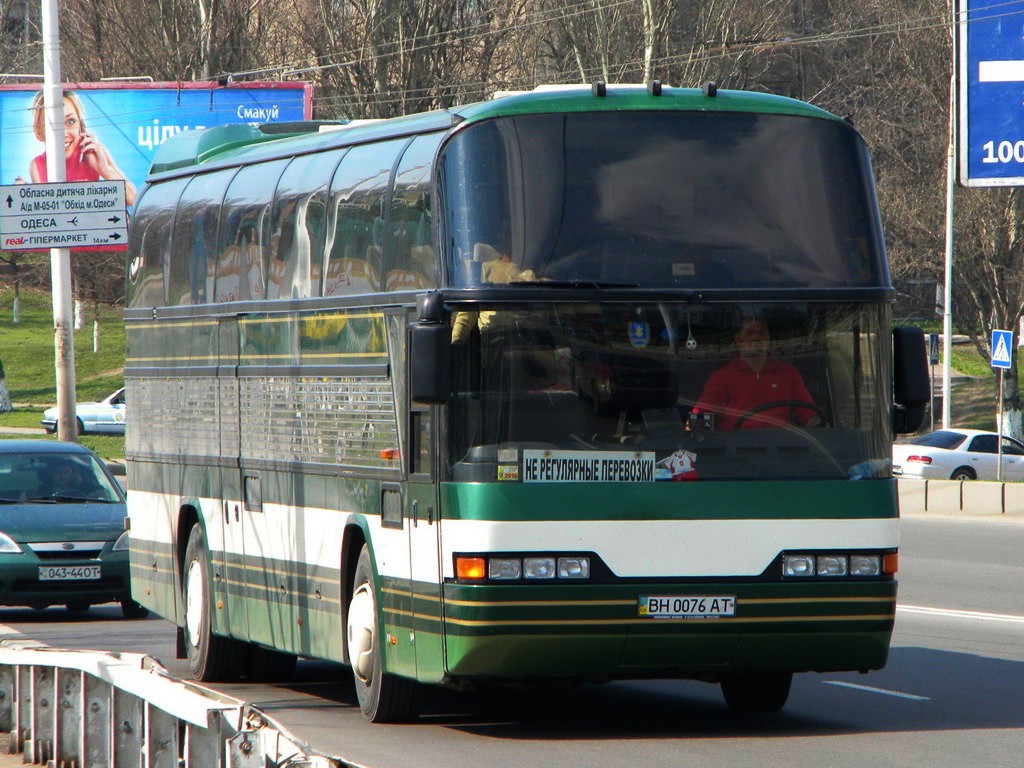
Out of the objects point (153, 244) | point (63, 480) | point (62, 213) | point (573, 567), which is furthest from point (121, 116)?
point (573, 567)

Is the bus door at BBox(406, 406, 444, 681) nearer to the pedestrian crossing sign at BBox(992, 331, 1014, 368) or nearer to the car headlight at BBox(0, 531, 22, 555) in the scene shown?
the car headlight at BBox(0, 531, 22, 555)

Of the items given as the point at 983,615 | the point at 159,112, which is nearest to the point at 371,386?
the point at 983,615

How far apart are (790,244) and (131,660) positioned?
3.51 metres

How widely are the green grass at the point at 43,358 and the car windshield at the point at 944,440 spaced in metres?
20.1

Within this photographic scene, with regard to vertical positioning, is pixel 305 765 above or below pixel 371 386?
below

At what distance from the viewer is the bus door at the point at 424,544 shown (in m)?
8.53

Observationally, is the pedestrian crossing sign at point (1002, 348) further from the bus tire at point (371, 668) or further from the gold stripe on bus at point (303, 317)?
the bus tire at point (371, 668)

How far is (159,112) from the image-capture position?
4381cm

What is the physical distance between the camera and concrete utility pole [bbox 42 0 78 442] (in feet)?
80.9

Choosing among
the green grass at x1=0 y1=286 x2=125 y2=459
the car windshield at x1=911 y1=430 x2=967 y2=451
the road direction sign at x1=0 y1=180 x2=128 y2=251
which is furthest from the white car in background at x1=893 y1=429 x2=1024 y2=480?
the road direction sign at x1=0 y1=180 x2=128 y2=251

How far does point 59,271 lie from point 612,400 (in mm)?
18470

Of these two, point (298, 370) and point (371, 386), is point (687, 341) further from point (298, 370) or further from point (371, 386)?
point (298, 370)

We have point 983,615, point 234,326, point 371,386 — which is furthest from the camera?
point 983,615

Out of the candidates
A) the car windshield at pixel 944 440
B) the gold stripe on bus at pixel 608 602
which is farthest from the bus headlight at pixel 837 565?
the car windshield at pixel 944 440
